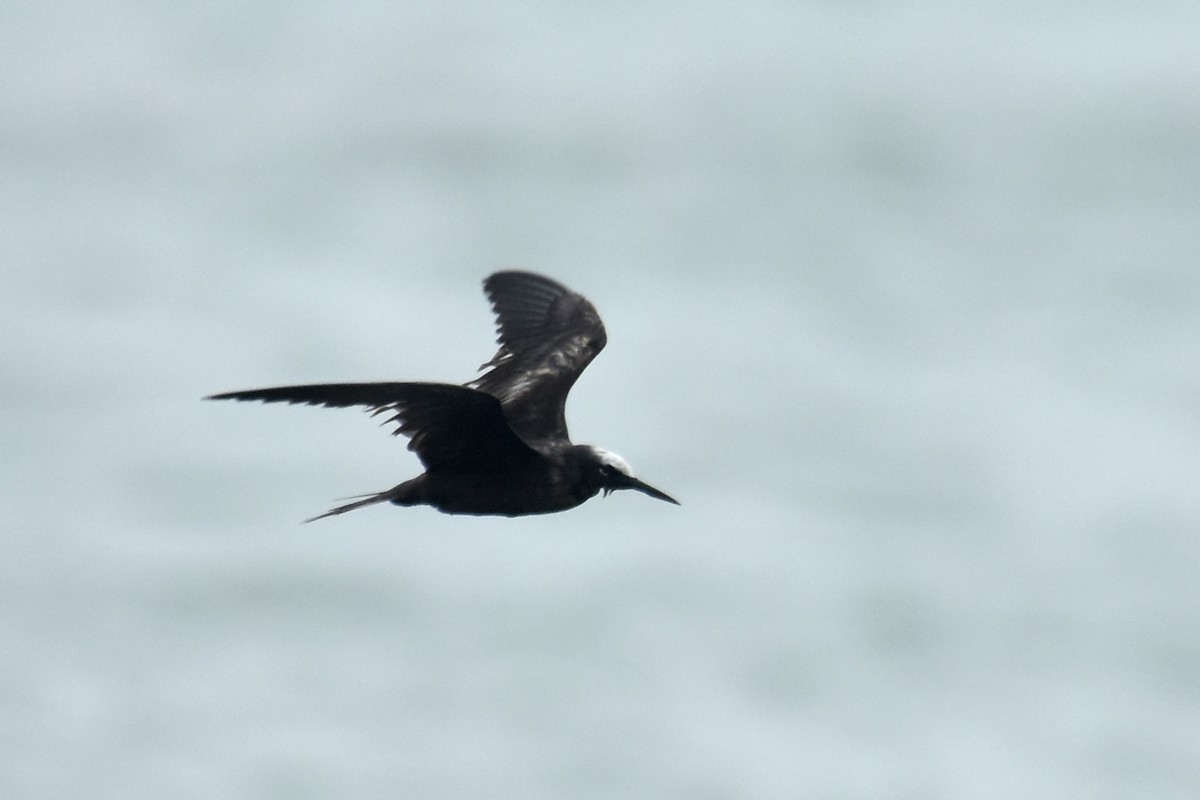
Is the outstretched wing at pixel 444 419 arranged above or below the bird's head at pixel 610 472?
below

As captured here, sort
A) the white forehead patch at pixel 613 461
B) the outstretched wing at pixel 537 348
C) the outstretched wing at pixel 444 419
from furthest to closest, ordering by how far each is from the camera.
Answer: the outstretched wing at pixel 537 348 < the white forehead patch at pixel 613 461 < the outstretched wing at pixel 444 419

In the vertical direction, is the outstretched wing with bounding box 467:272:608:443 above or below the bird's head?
above

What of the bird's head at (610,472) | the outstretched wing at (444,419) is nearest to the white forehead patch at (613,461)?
the bird's head at (610,472)

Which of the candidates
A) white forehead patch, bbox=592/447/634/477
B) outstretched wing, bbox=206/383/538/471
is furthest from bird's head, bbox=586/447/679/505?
outstretched wing, bbox=206/383/538/471

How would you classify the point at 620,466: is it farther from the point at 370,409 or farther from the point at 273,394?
the point at 273,394

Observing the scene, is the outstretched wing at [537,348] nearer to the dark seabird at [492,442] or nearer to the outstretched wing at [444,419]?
the dark seabird at [492,442]

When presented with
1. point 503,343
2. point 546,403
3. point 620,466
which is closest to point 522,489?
point 620,466

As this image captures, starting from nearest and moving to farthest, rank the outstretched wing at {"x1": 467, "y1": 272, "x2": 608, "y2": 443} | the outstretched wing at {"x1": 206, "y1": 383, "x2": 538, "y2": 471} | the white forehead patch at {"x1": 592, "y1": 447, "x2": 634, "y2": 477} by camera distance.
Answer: the outstretched wing at {"x1": 206, "y1": 383, "x2": 538, "y2": 471}
the white forehead patch at {"x1": 592, "y1": 447, "x2": 634, "y2": 477}
the outstretched wing at {"x1": 467, "y1": 272, "x2": 608, "y2": 443}

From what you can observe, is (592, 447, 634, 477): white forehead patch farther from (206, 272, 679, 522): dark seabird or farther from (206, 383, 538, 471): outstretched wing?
(206, 383, 538, 471): outstretched wing
